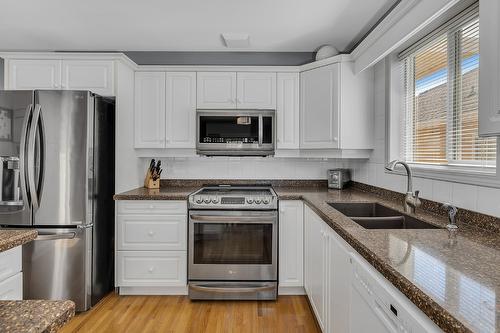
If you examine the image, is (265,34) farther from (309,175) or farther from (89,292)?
(89,292)

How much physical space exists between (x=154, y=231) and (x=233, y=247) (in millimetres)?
708

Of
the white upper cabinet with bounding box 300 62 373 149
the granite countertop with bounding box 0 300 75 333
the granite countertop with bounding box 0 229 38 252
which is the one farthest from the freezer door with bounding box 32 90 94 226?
the white upper cabinet with bounding box 300 62 373 149

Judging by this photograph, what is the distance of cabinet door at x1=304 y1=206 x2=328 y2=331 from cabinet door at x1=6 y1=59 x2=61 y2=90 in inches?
99.5

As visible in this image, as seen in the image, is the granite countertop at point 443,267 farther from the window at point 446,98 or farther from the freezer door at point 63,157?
the freezer door at point 63,157

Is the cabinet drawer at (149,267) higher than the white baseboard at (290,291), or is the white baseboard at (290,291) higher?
the cabinet drawer at (149,267)

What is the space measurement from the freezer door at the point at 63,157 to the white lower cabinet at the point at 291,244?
5.32ft

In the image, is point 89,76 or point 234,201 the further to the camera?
point 89,76

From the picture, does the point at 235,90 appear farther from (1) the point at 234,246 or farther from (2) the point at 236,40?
(1) the point at 234,246

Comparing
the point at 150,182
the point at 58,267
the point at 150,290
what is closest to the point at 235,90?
the point at 150,182

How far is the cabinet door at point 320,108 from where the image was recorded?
2900 millimetres

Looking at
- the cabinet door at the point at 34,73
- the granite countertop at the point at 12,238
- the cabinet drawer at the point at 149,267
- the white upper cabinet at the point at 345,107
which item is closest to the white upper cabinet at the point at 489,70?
the granite countertop at the point at 12,238

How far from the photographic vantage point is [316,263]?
227 cm

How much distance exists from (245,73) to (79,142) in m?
1.63

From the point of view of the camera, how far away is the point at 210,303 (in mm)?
2727
